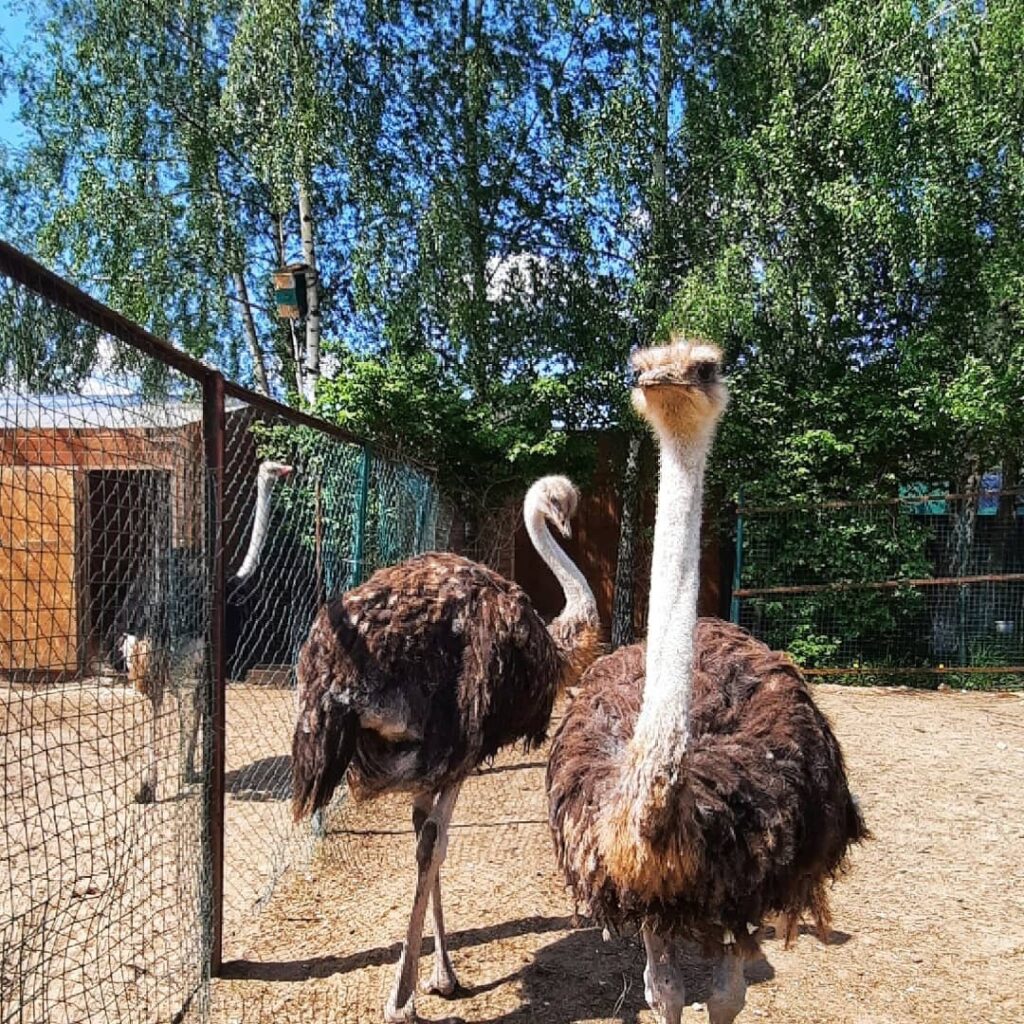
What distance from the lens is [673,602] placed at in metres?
1.94

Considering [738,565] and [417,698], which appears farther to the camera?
[738,565]

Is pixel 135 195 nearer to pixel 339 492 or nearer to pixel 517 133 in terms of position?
pixel 517 133

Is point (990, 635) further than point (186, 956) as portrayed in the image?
Yes

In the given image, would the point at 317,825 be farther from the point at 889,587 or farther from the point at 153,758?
the point at 889,587

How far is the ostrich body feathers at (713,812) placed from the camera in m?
1.90

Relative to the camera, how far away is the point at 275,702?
6711 mm

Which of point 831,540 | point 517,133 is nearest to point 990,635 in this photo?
point 831,540

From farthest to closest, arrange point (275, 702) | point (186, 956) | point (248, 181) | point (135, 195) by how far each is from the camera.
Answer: point (248, 181) → point (135, 195) → point (275, 702) → point (186, 956)

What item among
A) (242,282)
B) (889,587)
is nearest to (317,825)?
(889,587)

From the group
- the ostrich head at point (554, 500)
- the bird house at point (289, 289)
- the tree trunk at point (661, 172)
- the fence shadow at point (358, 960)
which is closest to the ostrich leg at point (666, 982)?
the fence shadow at point (358, 960)

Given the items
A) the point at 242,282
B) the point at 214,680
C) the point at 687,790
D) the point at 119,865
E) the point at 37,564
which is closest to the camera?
the point at 687,790

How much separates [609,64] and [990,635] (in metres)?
7.16

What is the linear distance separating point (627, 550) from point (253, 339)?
17.5 ft

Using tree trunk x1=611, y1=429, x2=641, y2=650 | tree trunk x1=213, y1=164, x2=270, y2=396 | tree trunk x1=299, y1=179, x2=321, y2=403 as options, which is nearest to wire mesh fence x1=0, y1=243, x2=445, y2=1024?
tree trunk x1=611, y1=429, x2=641, y2=650
